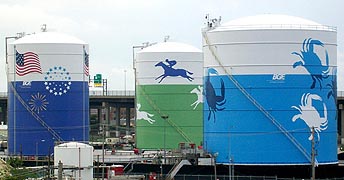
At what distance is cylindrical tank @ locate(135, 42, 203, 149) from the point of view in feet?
262

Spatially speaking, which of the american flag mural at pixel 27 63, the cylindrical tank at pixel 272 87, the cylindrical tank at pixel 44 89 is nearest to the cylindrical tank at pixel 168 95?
the cylindrical tank at pixel 44 89

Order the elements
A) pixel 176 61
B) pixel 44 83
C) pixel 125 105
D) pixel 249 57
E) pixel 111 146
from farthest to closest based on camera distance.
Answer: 1. pixel 125 105
2. pixel 111 146
3. pixel 176 61
4. pixel 44 83
5. pixel 249 57

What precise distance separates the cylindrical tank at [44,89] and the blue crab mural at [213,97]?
14.7m

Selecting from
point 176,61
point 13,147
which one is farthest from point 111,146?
point 13,147

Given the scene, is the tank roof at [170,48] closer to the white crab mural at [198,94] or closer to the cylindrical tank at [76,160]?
the white crab mural at [198,94]

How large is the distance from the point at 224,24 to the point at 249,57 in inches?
125

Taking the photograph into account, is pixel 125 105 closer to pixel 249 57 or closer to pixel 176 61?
pixel 176 61

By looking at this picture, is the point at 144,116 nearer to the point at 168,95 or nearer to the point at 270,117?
the point at 168,95

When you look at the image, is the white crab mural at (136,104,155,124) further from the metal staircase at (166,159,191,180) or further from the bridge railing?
the bridge railing

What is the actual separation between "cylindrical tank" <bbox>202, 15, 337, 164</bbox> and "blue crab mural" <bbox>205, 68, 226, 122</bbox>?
0.06 m

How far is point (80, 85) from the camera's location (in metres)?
70.8

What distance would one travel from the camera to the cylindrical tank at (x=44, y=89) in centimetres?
6919

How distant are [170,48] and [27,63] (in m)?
14.8

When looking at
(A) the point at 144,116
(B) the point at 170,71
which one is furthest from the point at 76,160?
(A) the point at 144,116
